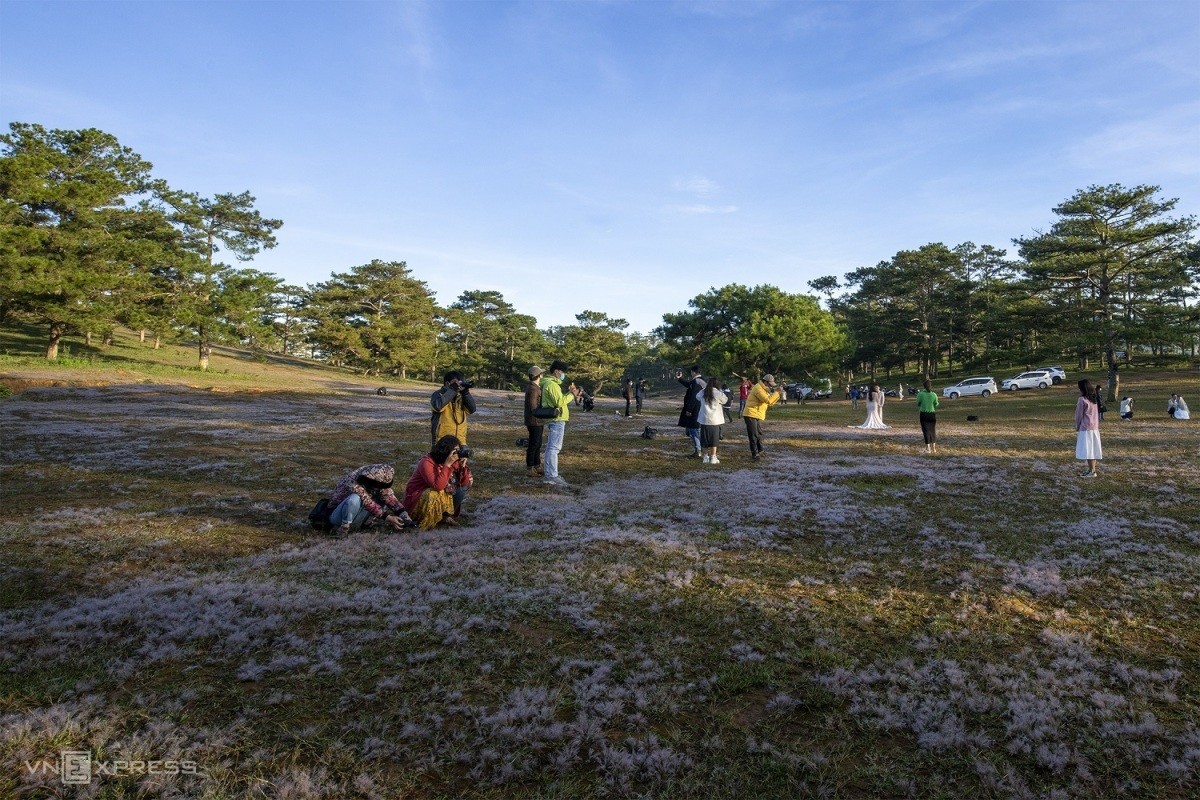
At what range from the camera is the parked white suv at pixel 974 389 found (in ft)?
163

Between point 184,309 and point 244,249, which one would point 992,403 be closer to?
point 184,309

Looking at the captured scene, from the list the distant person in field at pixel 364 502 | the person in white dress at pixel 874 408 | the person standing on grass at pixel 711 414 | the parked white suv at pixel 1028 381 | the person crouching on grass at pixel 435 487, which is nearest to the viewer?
the distant person in field at pixel 364 502

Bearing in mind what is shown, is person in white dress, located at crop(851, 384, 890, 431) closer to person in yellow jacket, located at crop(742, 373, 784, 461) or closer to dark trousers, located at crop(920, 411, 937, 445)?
dark trousers, located at crop(920, 411, 937, 445)

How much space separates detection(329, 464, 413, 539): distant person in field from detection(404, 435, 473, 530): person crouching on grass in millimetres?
209

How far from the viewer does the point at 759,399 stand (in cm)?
1505

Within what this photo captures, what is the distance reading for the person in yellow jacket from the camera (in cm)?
1491

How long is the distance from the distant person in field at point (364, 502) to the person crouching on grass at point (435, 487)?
8.2 inches

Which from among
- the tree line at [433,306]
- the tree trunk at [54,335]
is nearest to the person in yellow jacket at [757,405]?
the tree line at [433,306]

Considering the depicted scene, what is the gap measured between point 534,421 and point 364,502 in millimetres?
5006

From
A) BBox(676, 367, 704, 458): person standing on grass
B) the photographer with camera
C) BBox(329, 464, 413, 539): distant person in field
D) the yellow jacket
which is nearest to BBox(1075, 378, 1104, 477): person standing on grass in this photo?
the yellow jacket

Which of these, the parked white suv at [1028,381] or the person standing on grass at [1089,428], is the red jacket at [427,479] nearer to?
the person standing on grass at [1089,428]

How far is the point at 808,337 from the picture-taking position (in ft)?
154

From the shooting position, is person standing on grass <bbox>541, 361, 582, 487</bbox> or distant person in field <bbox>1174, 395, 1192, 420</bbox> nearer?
person standing on grass <bbox>541, 361, 582, 487</bbox>

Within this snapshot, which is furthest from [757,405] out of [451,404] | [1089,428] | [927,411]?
[451,404]
